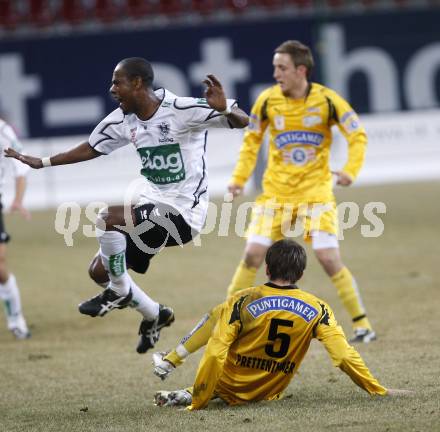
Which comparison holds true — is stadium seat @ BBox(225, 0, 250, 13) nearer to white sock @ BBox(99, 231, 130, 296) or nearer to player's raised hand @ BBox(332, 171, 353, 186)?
player's raised hand @ BBox(332, 171, 353, 186)

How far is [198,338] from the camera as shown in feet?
19.1

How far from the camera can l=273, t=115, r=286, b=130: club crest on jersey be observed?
812cm

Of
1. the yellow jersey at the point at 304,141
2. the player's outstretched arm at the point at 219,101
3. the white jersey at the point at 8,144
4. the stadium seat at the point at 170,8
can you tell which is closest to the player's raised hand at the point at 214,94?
the player's outstretched arm at the point at 219,101

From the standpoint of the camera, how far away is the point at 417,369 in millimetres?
6770

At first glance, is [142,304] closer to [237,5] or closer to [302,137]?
[302,137]

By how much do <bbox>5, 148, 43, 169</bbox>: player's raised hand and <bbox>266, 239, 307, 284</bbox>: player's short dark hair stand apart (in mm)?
1769

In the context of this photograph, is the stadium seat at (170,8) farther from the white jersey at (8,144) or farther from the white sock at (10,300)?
the white sock at (10,300)

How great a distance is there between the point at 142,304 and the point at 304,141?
2.08m

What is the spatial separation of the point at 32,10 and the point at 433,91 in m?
9.34

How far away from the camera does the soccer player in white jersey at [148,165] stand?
251 inches

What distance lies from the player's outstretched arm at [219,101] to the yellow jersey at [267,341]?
3.71 feet

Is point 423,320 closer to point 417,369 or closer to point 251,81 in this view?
point 417,369

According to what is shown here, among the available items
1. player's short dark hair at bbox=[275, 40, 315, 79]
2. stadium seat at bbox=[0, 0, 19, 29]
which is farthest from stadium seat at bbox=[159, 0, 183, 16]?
player's short dark hair at bbox=[275, 40, 315, 79]


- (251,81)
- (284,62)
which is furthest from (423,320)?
(251,81)
